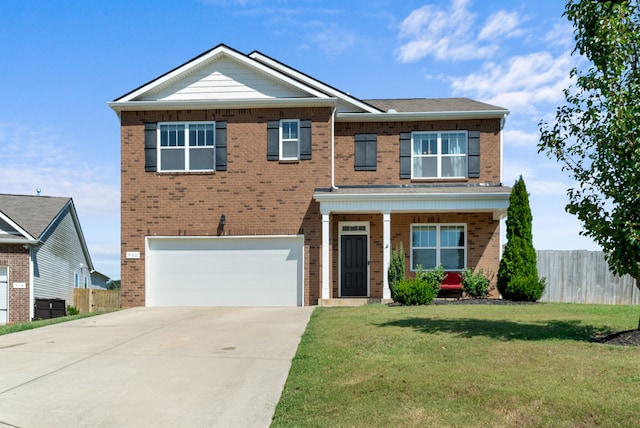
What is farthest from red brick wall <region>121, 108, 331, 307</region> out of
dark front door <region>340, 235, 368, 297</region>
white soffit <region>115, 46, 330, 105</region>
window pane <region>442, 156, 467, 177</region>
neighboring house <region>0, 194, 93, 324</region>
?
neighboring house <region>0, 194, 93, 324</region>

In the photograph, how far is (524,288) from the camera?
55.7 feet

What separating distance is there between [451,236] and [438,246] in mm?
553

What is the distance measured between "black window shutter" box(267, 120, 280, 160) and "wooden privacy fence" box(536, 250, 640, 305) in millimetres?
9657

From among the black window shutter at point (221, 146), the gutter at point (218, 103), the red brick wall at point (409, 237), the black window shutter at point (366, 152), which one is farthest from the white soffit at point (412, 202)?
the black window shutter at point (221, 146)

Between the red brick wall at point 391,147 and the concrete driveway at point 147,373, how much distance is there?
768 cm

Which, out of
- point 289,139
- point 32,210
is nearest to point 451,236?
point 289,139

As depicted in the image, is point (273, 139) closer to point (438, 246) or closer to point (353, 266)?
point (353, 266)

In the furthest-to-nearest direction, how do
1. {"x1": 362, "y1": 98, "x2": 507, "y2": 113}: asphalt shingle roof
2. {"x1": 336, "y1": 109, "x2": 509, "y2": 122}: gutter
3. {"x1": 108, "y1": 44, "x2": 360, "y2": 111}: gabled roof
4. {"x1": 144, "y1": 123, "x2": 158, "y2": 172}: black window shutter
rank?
{"x1": 362, "y1": 98, "x2": 507, "y2": 113}: asphalt shingle roof, {"x1": 336, "y1": 109, "x2": 509, "y2": 122}: gutter, {"x1": 144, "y1": 123, "x2": 158, "y2": 172}: black window shutter, {"x1": 108, "y1": 44, "x2": 360, "y2": 111}: gabled roof

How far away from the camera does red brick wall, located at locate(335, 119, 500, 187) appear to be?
65.9 ft

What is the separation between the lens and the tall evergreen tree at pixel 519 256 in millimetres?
17094

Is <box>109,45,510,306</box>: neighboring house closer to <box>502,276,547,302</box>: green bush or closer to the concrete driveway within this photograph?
<box>502,276,547,302</box>: green bush

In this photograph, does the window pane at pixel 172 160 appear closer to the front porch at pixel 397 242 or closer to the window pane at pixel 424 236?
the front porch at pixel 397 242

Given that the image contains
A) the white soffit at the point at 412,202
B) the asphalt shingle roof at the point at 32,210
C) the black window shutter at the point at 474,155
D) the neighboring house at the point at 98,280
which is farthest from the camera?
the neighboring house at the point at 98,280

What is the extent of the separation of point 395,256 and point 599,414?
1217 cm
